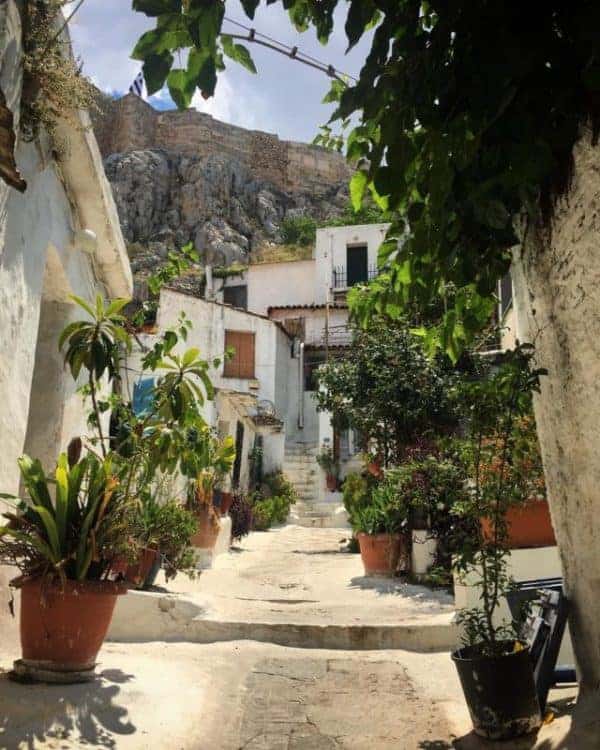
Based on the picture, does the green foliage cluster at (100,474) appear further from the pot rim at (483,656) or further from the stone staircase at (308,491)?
the stone staircase at (308,491)

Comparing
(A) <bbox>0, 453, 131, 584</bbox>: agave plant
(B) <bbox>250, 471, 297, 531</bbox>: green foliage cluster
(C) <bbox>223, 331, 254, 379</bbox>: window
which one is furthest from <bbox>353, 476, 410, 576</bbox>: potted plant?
(C) <bbox>223, 331, 254, 379</bbox>: window

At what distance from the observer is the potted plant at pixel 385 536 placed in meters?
8.07

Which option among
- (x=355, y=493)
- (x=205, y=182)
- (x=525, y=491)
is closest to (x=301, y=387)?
(x=355, y=493)

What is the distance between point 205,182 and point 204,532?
116 ft

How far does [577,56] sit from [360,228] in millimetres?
27563

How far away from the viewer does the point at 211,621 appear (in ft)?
17.4

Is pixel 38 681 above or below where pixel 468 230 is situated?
below

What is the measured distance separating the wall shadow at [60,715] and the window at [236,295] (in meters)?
28.0

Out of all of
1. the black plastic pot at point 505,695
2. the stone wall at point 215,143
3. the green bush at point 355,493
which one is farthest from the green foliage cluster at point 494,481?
the stone wall at point 215,143

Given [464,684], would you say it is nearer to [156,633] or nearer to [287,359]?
[156,633]

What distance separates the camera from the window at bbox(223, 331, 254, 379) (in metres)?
24.4

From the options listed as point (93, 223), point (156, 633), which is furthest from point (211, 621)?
point (93, 223)

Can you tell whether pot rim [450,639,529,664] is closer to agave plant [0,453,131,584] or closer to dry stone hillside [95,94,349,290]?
agave plant [0,453,131,584]

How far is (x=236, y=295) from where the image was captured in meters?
31.2
